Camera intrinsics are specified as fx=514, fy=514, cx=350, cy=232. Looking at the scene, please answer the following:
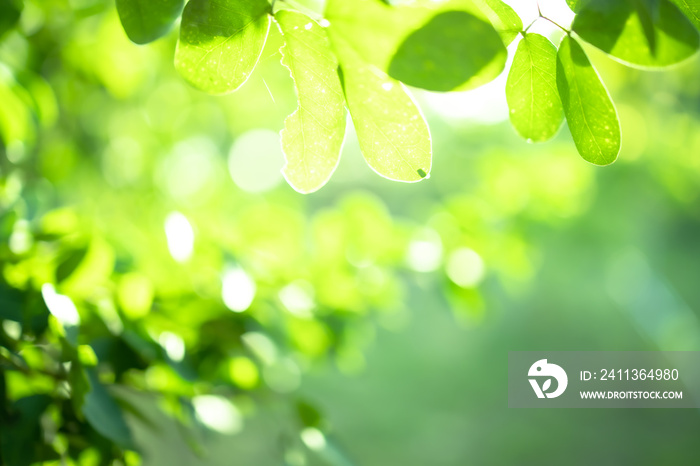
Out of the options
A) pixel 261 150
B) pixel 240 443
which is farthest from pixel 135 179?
pixel 240 443

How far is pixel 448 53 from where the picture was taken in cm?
20

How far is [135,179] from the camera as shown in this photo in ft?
3.29

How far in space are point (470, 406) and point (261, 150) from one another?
9.62ft

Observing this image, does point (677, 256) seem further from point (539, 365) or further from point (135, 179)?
point (135, 179)

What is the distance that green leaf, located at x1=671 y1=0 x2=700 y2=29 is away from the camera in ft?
0.77

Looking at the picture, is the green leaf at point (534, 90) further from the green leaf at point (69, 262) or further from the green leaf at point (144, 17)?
the green leaf at point (69, 262)

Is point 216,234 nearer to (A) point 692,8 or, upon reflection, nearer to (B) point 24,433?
(B) point 24,433

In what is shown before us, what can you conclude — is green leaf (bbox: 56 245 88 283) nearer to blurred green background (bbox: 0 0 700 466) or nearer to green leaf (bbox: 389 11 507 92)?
blurred green background (bbox: 0 0 700 466)
